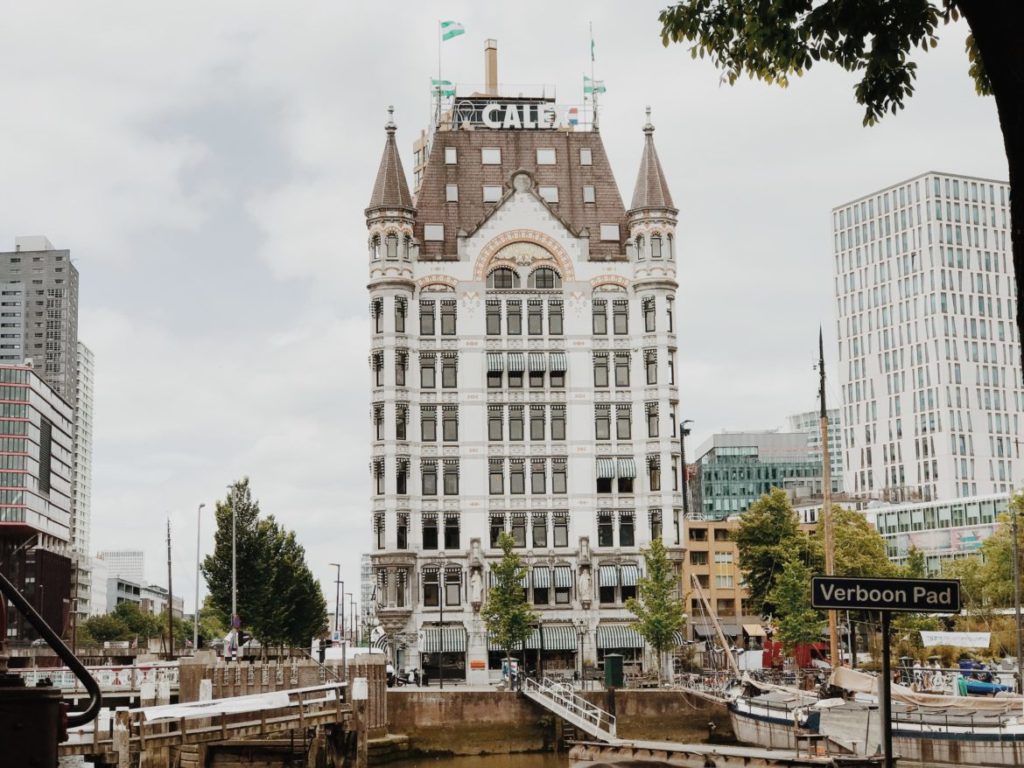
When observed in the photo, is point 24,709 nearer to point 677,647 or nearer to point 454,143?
point 677,647

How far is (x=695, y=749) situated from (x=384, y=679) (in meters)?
21.3

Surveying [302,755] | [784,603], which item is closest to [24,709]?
[302,755]

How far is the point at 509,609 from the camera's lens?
79.2m

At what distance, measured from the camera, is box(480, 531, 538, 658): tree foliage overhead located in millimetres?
79312

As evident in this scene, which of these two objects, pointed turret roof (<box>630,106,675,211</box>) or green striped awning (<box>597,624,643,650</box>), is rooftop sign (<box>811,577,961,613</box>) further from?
pointed turret roof (<box>630,106,675,211</box>)

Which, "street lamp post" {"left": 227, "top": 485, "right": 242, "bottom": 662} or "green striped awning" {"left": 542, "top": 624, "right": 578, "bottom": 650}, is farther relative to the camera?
"street lamp post" {"left": 227, "top": 485, "right": 242, "bottom": 662}

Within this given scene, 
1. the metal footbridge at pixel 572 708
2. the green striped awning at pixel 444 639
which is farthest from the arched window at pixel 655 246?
the metal footbridge at pixel 572 708

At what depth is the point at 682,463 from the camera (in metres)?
93.1

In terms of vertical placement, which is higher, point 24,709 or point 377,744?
point 24,709

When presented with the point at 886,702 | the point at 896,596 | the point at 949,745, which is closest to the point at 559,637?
the point at 949,745

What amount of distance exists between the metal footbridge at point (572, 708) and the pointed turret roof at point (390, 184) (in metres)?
33.2

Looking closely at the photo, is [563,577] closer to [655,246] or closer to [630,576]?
[630,576]

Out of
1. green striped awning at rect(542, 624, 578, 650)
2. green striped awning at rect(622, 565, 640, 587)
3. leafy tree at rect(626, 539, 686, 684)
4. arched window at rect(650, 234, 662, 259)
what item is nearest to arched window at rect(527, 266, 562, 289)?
arched window at rect(650, 234, 662, 259)

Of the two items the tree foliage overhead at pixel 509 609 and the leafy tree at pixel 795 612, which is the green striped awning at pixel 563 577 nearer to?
the tree foliage overhead at pixel 509 609
